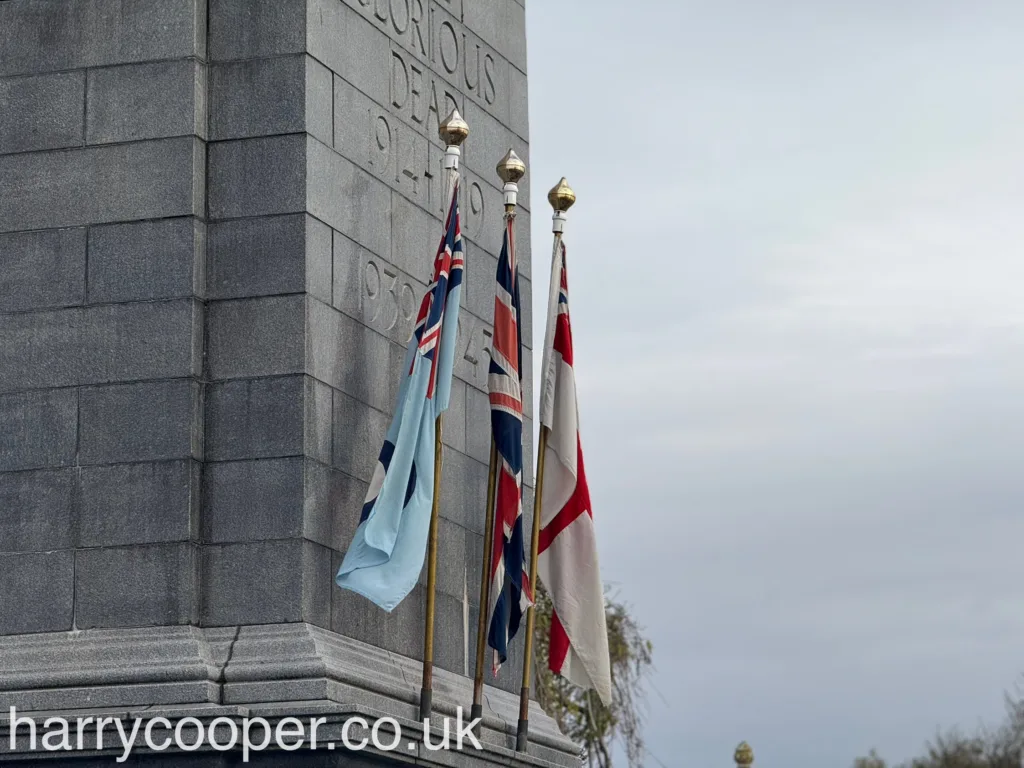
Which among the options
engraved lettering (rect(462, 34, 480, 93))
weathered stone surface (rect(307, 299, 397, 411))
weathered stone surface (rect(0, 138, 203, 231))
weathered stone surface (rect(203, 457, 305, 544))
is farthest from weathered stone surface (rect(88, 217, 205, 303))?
engraved lettering (rect(462, 34, 480, 93))

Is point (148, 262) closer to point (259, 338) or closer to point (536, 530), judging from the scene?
point (259, 338)

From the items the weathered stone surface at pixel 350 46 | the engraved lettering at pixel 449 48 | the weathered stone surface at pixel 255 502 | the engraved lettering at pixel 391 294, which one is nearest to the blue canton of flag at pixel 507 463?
the engraved lettering at pixel 391 294

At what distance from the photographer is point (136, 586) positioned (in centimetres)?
1503

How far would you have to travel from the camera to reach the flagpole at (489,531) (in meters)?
16.0

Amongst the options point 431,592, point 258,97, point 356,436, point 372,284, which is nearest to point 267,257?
point 372,284

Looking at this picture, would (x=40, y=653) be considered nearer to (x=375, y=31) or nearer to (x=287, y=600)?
(x=287, y=600)

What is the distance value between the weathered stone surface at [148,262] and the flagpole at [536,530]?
297cm

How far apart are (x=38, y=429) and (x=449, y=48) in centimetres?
513

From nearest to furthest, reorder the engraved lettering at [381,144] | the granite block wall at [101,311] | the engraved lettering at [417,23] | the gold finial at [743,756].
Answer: the granite block wall at [101,311] < the engraved lettering at [381,144] < the engraved lettering at [417,23] < the gold finial at [743,756]

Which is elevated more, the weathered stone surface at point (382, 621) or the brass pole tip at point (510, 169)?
the brass pole tip at point (510, 169)

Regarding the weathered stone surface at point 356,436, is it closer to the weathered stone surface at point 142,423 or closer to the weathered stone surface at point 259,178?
the weathered stone surface at point 142,423

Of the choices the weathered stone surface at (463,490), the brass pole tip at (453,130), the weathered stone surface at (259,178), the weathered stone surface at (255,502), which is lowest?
the weathered stone surface at (255,502)

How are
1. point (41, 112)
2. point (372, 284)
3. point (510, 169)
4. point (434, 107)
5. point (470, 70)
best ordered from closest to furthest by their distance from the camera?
point (41, 112)
point (372, 284)
point (510, 169)
point (434, 107)
point (470, 70)

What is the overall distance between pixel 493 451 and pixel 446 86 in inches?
140
